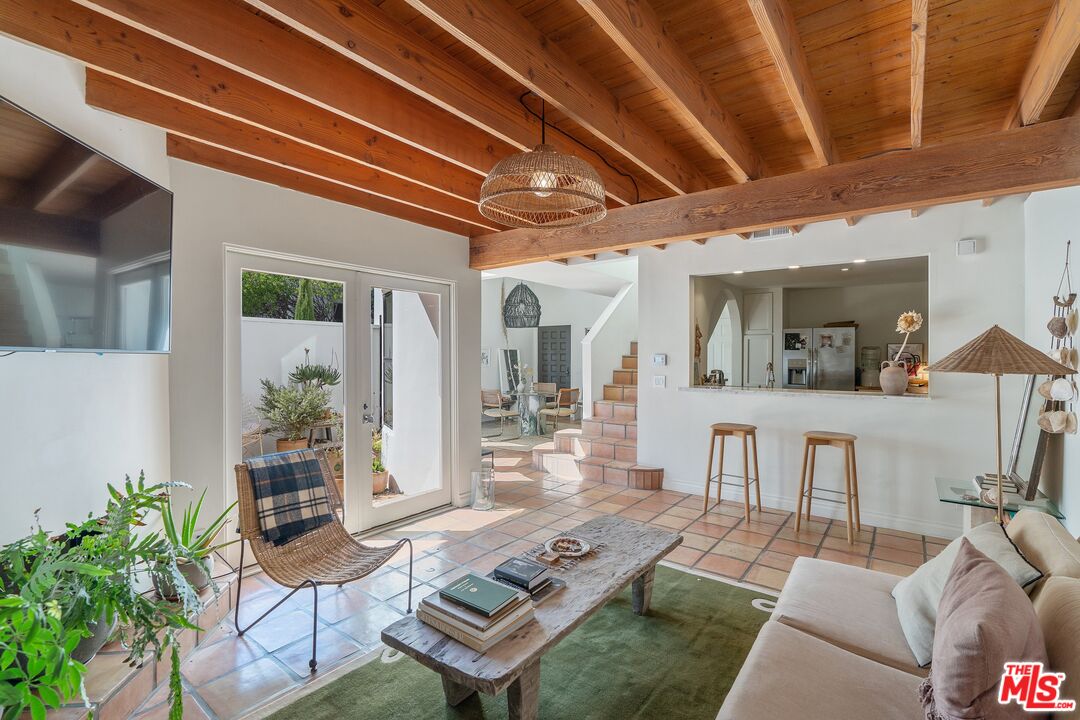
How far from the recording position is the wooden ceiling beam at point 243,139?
2213 millimetres

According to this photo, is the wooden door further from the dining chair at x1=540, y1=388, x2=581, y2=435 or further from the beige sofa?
the beige sofa

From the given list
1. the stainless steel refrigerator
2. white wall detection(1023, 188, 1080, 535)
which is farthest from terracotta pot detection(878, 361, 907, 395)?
the stainless steel refrigerator

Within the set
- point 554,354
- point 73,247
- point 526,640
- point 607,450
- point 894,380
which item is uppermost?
point 73,247

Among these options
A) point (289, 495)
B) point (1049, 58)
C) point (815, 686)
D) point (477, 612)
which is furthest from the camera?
point (289, 495)

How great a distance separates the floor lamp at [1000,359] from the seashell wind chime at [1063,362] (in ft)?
0.50

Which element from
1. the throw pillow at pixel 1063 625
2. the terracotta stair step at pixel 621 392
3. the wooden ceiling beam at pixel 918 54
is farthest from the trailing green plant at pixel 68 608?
the terracotta stair step at pixel 621 392

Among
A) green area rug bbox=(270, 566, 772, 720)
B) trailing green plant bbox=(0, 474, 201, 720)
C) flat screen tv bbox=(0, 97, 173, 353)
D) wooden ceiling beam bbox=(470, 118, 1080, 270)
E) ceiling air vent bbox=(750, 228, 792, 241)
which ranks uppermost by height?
ceiling air vent bbox=(750, 228, 792, 241)

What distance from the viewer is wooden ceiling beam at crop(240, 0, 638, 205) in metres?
1.70

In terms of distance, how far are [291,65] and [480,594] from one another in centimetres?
221

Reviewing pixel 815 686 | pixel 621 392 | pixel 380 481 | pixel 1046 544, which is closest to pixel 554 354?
Result: pixel 621 392

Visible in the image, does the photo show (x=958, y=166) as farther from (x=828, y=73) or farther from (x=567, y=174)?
(x=567, y=174)

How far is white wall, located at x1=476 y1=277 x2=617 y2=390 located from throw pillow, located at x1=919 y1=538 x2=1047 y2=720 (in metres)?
9.33

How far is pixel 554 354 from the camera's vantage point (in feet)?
36.5

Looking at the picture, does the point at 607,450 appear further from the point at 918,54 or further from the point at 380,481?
the point at 918,54
